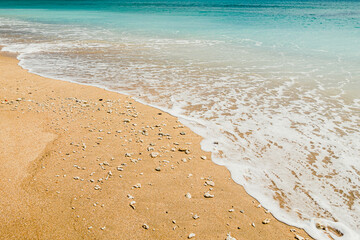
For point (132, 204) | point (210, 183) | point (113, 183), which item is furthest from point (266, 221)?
point (113, 183)

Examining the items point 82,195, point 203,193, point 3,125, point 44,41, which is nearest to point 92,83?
point 3,125

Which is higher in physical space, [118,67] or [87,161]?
[118,67]

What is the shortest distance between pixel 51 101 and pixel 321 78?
11.6 metres

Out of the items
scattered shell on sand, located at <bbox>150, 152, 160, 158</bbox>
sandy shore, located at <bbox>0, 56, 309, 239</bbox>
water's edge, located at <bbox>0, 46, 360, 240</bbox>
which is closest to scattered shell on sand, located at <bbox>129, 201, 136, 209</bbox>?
sandy shore, located at <bbox>0, 56, 309, 239</bbox>

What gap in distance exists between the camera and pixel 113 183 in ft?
14.5

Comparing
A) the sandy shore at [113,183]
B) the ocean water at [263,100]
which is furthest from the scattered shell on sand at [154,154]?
the ocean water at [263,100]

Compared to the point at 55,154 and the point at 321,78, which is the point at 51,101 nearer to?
the point at 55,154

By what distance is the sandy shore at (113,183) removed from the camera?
358 cm

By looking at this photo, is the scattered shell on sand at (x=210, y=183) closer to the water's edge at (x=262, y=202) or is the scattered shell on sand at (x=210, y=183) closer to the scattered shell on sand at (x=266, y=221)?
the water's edge at (x=262, y=202)

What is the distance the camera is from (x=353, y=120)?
7.25 metres

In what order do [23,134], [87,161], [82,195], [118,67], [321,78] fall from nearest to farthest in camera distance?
1. [82,195]
2. [87,161]
3. [23,134]
4. [321,78]
5. [118,67]

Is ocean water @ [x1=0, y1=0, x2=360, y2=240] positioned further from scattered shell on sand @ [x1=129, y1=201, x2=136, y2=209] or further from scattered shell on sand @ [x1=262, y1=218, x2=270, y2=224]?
scattered shell on sand @ [x1=129, y1=201, x2=136, y2=209]

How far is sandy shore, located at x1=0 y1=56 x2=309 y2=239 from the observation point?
358 cm

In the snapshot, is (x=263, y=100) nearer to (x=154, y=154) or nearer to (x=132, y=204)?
(x=154, y=154)
